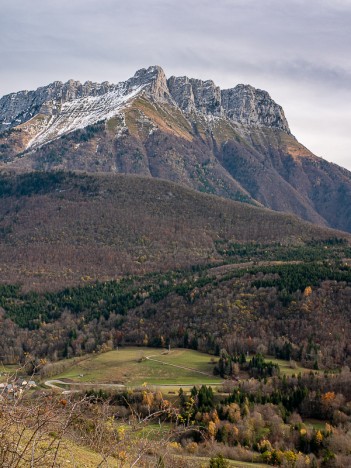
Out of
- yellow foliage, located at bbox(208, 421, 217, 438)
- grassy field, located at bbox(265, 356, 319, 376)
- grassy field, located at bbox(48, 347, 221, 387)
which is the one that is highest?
yellow foliage, located at bbox(208, 421, 217, 438)

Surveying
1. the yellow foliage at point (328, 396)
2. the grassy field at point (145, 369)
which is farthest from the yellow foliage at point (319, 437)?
the grassy field at point (145, 369)

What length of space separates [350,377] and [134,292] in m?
78.4

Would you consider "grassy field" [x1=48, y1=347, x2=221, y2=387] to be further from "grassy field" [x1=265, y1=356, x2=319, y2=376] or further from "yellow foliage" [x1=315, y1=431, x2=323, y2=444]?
"yellow foliage" [x1=315, y1=431, x2=323, y2=444]

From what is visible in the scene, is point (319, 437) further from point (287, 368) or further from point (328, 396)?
point (287, 368)

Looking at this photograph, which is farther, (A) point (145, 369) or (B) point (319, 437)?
(A) point (145, 369)

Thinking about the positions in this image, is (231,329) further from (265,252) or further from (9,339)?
(265,252)

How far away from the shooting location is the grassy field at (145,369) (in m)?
82.9

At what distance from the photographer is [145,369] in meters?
88.6

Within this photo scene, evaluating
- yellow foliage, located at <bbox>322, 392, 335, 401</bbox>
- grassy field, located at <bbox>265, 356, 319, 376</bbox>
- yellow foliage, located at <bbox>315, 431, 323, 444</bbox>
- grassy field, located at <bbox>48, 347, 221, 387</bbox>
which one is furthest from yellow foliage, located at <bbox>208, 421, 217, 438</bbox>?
grassy field, located at <bbox>265, 356, 319, 376</bbox>

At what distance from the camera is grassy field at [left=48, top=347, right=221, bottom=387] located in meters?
82.9

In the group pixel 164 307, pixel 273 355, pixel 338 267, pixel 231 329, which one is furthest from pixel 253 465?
pixel 338 267

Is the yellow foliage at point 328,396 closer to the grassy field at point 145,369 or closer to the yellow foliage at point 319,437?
the yellow foliage at point 319,437

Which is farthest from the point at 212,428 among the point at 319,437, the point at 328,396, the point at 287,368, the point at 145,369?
the point at 145,369

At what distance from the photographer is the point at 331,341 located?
93.9 meters
